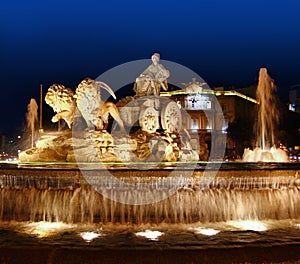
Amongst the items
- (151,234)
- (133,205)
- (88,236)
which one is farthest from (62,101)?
(151,234)

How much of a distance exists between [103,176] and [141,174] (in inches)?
39.0

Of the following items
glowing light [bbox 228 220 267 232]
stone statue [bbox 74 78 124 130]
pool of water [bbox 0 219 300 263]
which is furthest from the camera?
stone statue [bbox 74 78 124 130]

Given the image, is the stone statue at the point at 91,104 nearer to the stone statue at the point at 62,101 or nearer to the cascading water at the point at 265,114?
the stone statue at the point at 62,101

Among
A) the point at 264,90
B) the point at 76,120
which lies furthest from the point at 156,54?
the point at 264,90

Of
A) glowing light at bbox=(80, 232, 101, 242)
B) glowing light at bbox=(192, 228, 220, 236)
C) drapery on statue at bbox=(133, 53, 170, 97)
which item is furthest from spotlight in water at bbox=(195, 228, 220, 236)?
drapery on statue at bbox=(133, 53, 170, 97)

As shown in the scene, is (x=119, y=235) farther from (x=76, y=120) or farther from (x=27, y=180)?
(x=76, y=120)

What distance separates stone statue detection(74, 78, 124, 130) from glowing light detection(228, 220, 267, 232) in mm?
8106

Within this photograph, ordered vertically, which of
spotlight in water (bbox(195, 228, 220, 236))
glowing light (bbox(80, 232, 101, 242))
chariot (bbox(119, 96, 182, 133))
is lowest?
spotlight in water (bbox(195, 228, 220, 236))

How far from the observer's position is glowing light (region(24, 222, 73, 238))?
28.1 ft

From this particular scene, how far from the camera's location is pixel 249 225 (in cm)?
947

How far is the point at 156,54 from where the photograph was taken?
18.5 m

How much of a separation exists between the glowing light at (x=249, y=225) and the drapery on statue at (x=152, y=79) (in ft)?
31.4

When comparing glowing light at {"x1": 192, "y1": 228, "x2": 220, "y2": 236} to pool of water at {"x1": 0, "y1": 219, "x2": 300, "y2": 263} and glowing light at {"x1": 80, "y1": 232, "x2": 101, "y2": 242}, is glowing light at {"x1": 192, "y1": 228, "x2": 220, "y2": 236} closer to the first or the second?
pool of water at {"x1": 0, "y1": 219, "x2": 300, "y2": 263}

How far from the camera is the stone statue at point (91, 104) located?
16.2 metres
